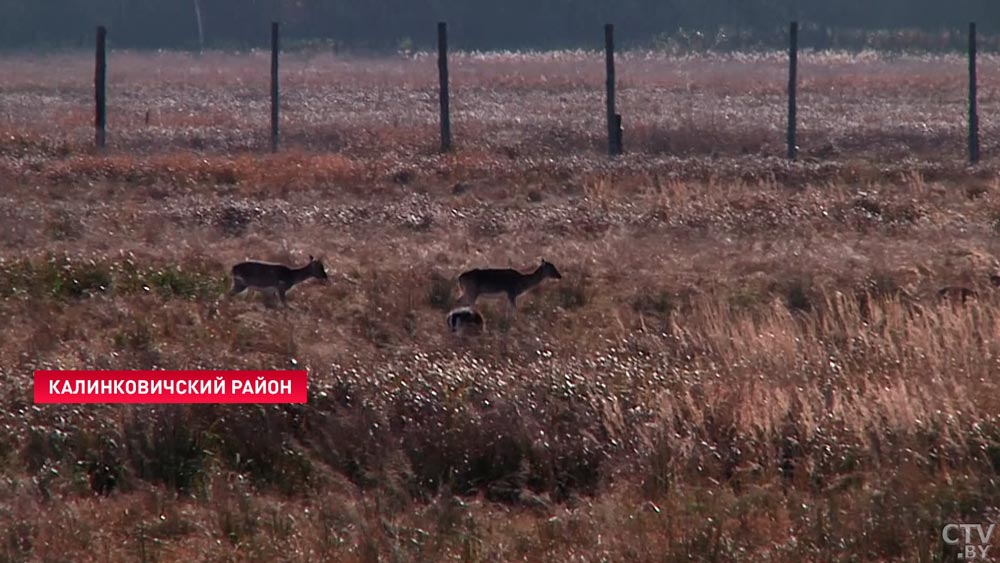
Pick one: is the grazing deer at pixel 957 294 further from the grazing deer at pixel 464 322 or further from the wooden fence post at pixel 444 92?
the wooden fence post at pixel 444 92

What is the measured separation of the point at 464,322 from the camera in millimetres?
9992

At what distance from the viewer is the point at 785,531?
242 inches

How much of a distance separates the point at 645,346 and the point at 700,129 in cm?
1661

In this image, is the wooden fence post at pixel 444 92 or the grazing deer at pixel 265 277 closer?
the grazing deer at pixel 265 277

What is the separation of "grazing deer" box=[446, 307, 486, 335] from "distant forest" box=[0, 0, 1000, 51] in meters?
55.2

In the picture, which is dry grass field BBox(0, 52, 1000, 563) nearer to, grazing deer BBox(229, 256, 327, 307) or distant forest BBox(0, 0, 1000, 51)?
grazing deer BBox(229, 256, 327, 307)

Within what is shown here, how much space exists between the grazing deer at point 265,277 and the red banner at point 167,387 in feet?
8.89

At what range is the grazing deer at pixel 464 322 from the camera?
9.94m

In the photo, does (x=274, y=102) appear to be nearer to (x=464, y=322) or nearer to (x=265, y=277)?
(x=265, y=277)

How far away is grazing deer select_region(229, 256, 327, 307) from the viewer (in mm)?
11125

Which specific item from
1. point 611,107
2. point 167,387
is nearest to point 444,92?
point 611,107
